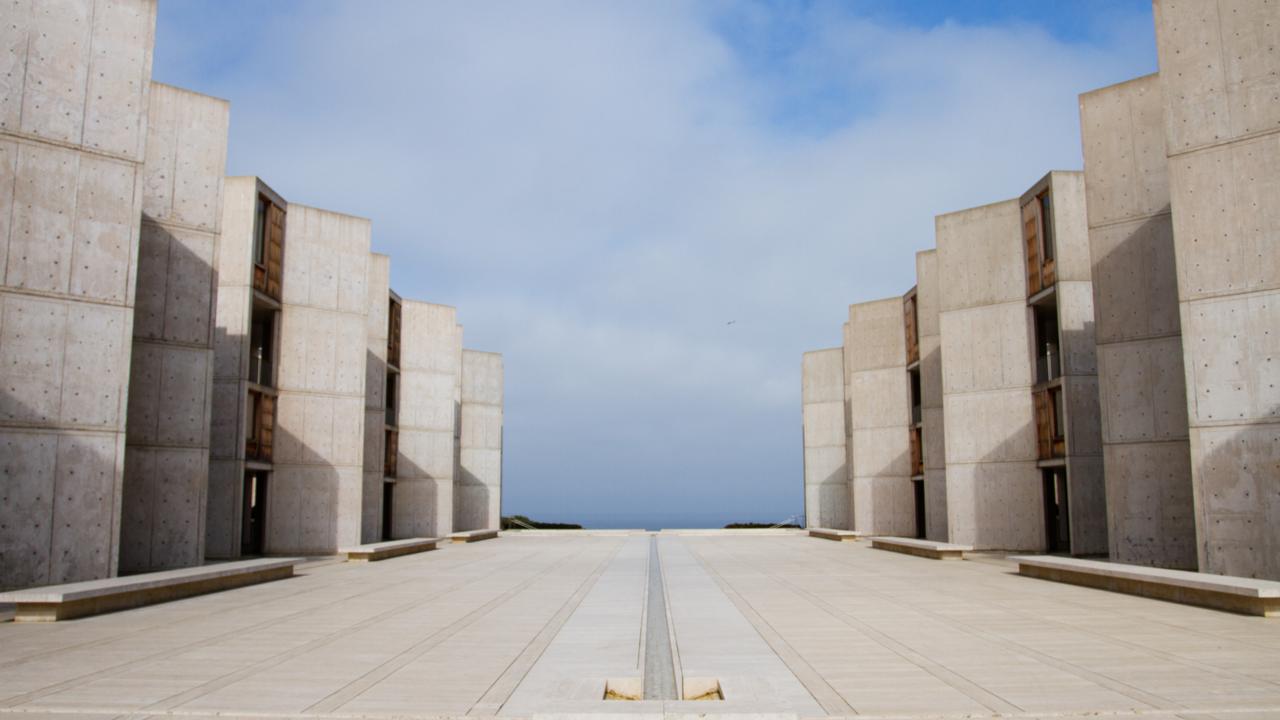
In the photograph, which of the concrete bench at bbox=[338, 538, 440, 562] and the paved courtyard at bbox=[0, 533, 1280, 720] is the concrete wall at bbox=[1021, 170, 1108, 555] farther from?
the concrete bench at bbox=[338, 538, 440, 562]

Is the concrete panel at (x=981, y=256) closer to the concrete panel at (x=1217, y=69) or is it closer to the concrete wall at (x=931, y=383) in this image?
the concrete wall at (x=931, y=383)

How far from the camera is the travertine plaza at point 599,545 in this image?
8.45 m

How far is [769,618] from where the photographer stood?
1247cm

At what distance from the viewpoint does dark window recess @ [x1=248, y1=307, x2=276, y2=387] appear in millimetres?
26188

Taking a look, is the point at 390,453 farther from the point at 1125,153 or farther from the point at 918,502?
the point at 1125,153

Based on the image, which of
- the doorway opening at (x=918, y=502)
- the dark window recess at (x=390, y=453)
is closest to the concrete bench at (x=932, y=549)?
the doorway opening at (x=918, y=502)

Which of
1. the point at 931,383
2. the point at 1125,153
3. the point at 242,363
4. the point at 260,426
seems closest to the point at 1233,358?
the point at 1125,153

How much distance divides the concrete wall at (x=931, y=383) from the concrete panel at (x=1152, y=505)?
12380 millimetres

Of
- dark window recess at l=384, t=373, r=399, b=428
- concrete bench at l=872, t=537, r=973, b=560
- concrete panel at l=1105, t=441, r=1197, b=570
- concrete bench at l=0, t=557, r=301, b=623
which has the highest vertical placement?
dark window recess at l=384, t=373, r=399, b=428

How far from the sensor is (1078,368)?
980 inches

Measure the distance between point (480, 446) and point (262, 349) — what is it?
20490 mm

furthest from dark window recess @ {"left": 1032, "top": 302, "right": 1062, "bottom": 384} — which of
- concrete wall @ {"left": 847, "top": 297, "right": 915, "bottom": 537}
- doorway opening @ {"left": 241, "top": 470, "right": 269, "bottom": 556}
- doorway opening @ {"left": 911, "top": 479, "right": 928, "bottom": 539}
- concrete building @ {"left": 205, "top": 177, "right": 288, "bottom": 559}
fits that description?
doorway opening @ {"left": 241, "top": 470, "right": 269, "bottom": 556}

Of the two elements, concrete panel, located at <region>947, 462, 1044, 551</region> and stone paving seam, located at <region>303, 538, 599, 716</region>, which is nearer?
stone paving seam, located at <region>303, 538, 599, 716</region>

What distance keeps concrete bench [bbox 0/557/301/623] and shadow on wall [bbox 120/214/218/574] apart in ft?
11.3
